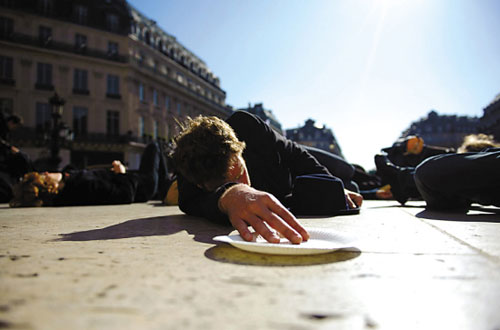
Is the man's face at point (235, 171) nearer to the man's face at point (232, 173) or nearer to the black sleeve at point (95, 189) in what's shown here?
the man's face at point (232, 173)

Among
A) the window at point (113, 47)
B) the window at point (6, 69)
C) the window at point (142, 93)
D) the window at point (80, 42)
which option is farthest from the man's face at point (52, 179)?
the window at point (113, 47)

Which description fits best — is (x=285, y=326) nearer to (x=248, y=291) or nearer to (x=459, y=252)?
(x=248, y=291)

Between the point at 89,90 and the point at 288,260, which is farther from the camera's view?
the point at 89,90

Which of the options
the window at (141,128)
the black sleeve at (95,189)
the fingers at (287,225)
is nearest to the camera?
the fingers at (287,225)

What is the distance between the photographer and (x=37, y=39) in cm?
2306

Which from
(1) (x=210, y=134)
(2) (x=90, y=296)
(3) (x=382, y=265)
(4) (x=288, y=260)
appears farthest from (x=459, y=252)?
(1) (x=210, y=134)

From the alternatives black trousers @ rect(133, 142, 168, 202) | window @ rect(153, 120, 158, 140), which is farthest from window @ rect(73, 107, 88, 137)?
black trousers @ rect(133, 142, 168, 202)

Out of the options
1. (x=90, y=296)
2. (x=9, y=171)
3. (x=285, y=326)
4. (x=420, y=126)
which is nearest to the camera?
(x=285, y=326)

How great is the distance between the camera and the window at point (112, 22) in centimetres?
2685

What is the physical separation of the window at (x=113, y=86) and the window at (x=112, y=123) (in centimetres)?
142

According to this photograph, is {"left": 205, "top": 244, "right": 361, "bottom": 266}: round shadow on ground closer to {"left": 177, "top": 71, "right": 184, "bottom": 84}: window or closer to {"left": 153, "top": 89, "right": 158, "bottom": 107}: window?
{"left": 153, "top": 89, "right": 158, "bottom": 107}: window

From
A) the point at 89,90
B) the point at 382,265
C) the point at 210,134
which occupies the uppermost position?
the point at 89,90

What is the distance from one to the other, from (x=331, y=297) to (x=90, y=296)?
0.50 meters

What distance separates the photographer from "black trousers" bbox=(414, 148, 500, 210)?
2330 mm
